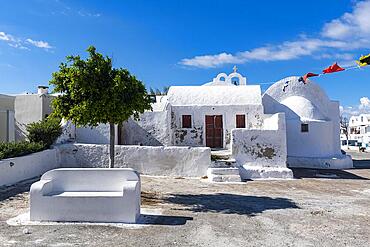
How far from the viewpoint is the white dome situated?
1982 cm

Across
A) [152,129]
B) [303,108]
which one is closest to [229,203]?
[152,129]

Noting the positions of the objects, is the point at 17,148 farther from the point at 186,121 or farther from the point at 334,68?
the point at 334,68

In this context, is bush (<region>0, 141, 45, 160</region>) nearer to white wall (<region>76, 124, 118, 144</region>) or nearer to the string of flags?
white wall (<region>76, 124, 118, 144</region>)

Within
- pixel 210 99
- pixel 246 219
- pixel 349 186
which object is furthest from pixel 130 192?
pixel 210 99

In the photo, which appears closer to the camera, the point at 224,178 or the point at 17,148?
the point at 17,148

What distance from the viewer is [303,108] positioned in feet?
65.6

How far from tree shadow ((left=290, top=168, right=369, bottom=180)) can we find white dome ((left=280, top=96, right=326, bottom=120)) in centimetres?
349

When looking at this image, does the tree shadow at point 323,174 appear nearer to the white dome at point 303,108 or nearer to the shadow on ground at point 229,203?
the white dome at point 303,108

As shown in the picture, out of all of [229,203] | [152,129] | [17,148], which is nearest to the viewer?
[229,203]

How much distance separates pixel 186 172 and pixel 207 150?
54.2 inches

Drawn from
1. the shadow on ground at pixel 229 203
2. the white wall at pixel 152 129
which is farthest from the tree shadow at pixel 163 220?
the white wall at pixel 152 129

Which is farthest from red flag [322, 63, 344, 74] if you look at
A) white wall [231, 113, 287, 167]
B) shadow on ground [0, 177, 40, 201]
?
shadow on ground [0, 177, 40, 201]

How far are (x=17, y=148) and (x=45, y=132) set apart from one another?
2.54m

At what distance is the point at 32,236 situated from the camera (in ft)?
20.6
